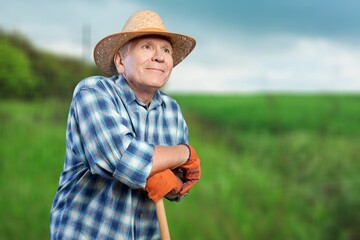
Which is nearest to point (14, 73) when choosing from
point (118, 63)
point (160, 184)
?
point (118, 63)

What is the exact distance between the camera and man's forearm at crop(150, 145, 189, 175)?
1905 millimetres

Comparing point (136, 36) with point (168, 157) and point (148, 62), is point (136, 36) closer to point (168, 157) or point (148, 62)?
point (148, 62)

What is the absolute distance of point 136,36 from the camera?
203 cm

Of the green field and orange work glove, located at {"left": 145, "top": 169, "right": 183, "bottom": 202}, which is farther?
the green field

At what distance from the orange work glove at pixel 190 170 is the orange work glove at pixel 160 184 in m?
0.08

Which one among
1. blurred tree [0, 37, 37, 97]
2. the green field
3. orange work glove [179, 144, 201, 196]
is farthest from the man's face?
blurred tree [0, 37, 37, 97]

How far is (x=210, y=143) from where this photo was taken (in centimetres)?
618

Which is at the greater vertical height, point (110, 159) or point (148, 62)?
point (148, 62)

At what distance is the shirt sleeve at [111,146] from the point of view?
187 cm

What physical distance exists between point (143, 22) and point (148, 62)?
0.15 meters

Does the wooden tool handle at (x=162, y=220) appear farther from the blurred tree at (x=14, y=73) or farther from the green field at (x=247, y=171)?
the blurred tree at (x=14, y=73)

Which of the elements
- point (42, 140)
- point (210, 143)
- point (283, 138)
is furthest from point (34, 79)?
point (283, 138)

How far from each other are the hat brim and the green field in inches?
87.2

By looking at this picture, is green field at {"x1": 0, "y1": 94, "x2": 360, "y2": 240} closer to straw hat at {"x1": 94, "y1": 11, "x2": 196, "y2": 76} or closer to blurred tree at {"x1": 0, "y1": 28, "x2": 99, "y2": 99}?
blurred tree at {"x1": 0, "y1": 28, "x2": 99, "y2": 99}
